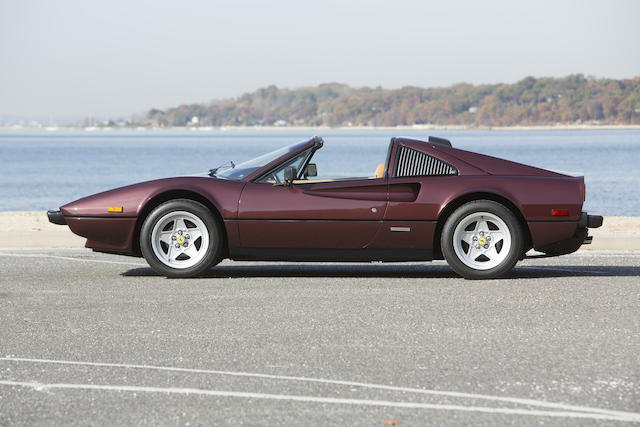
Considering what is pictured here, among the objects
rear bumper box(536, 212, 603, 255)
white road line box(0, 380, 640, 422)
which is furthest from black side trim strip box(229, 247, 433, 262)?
white road line box(0, 380, 640, 422)

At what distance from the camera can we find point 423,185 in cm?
848

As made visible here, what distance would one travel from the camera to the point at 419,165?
8625 mm

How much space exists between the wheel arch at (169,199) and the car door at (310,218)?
0.23 meters

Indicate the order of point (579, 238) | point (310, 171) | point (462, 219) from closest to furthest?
point (462, 219)
point (579, 238)
point (310, 171)

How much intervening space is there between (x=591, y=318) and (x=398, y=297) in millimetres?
1581

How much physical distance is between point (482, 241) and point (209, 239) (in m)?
2.47

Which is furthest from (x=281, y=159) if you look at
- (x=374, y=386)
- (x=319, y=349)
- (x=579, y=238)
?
(x=374, y=386)

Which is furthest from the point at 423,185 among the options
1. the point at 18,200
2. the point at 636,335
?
the point at 18,200

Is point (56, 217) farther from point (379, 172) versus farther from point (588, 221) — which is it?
point (588, 221)

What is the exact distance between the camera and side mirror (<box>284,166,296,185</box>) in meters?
8.47

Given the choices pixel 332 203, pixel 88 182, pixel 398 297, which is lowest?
pixel 88 182

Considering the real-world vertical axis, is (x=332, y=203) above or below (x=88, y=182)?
above

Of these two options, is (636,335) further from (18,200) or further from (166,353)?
(18,200)

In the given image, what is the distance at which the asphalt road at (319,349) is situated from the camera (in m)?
4.21
